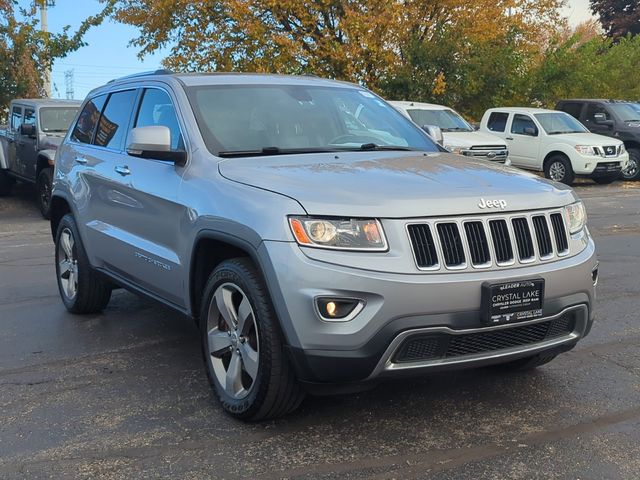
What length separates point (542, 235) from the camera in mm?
3613

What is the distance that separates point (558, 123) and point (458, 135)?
3.20 m

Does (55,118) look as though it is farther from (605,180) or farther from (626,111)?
(626,111)

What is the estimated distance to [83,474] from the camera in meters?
3.28

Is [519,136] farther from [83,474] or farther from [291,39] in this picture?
[83,474]

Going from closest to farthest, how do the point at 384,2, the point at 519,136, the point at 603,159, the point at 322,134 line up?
the point at 322,134
the point at 603,159
the point at 519,136
the point at 384,2

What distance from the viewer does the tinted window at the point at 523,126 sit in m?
18.1

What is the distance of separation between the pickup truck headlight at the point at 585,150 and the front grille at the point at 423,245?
48.9 feet

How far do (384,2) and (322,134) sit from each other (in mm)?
18424

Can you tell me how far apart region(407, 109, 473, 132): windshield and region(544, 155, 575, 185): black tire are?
7.29ft

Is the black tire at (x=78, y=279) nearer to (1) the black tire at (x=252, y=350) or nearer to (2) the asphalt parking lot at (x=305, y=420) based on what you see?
(2) the asphalt parking lot at (x=305, y=420)

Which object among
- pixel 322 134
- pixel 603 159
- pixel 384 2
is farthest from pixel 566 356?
pixel 384 2

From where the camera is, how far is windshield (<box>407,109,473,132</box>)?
1636 centimetres

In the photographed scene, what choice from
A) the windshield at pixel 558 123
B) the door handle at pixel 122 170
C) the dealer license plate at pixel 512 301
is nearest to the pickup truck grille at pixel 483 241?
the dealer license plate at pixel 512 301

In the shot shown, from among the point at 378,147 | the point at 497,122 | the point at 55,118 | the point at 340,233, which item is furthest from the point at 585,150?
the point at 340,233
